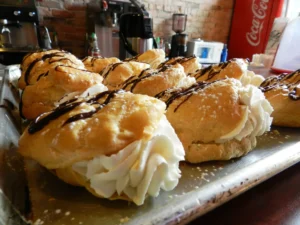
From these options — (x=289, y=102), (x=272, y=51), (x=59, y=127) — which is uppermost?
(x=59, y=127)

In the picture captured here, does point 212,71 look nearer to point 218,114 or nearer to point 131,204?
point 218,114

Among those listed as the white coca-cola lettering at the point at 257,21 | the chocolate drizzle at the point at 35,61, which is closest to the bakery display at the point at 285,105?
the chocolate drizzle at the point at 35,61

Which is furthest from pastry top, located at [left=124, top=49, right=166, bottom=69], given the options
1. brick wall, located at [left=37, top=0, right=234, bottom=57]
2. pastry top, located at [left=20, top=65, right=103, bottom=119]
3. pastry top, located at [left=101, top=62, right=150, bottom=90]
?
brick wall, located at [left=37, top=0, right=234, bottom=57]

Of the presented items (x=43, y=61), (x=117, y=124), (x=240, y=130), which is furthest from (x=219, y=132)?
(x=43, y=61)

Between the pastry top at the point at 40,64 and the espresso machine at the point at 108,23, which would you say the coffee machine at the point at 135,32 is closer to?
the espresso machine at the point at 108,23

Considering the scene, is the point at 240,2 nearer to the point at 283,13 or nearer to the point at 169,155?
the point at 283,13

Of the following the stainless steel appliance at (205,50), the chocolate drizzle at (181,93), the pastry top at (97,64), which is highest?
the chocolate drizzle at (181,93)
